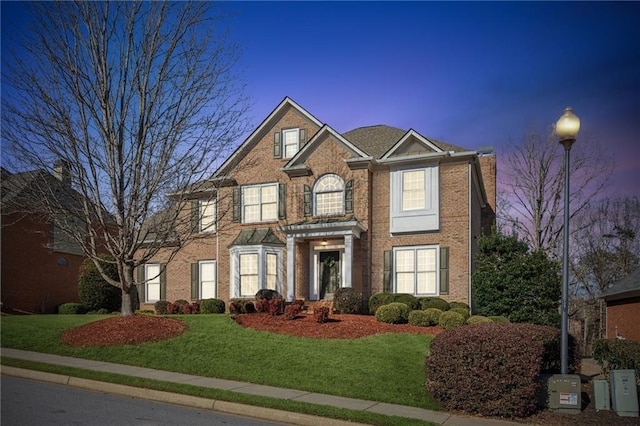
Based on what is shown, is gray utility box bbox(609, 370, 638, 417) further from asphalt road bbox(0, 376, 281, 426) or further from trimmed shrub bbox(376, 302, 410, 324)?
trimmed shrub bbox(376, 302, 410, 324)

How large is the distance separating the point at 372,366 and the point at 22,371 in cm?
781

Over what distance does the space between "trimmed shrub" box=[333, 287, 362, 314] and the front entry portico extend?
3.96 feet

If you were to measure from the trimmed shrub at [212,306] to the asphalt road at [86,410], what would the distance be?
1407 cm

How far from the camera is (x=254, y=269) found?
25641mm

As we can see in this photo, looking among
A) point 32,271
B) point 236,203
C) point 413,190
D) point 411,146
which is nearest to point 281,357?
point 413,190

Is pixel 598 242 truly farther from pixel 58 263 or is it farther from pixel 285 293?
pixel 58 263

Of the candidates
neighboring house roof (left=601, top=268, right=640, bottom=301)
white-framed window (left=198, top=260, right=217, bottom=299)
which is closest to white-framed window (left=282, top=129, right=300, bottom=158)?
white-framed window (left=198, top=260, right=217, bottom=299)

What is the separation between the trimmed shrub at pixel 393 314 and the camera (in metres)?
19.3

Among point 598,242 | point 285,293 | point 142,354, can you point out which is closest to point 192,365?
point 142,354

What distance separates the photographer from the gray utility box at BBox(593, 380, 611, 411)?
35.9ft

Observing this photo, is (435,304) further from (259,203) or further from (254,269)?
(259,203)

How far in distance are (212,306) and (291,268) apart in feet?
13.1


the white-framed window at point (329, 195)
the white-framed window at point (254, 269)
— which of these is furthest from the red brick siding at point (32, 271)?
the white-framed window at point (329, 195)

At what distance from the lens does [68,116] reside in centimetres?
1645
